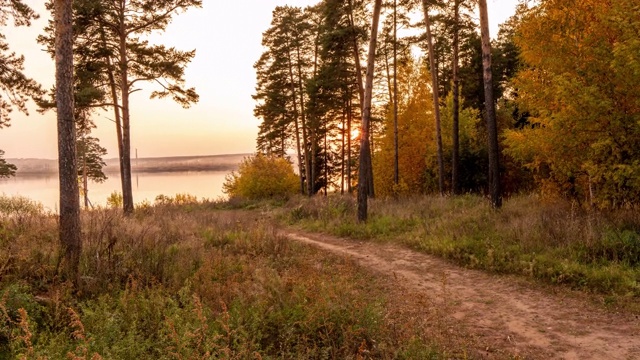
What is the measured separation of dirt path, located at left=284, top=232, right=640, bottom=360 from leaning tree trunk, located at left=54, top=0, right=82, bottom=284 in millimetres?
6164

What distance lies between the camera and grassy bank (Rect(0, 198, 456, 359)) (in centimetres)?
443

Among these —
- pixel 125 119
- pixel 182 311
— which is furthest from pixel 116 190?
pixel 182 311

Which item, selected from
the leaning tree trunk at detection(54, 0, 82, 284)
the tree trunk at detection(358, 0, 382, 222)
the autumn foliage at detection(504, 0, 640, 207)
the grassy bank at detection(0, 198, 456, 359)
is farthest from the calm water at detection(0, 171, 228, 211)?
the autumn foliage at detection(504, 0, 640, 207)

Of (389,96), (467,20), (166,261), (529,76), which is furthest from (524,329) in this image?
(389,96)

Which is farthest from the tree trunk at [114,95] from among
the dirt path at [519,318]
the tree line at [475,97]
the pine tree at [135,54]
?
the dirt path at [519,318]

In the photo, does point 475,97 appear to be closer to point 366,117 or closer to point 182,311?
point 366,117

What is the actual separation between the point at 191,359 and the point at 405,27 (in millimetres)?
22266

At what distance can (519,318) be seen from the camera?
632cm

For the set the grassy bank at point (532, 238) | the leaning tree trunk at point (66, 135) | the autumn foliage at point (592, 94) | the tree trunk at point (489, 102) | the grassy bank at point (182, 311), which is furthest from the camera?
the tree trunk at point (489, 102)

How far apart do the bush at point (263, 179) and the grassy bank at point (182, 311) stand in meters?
23.6

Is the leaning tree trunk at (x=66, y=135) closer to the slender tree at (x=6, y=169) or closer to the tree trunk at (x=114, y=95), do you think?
the tree trunk at (x=114, y=95)

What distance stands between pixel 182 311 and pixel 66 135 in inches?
170

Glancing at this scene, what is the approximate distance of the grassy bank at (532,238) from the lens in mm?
7652

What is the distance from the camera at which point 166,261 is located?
789 cm
